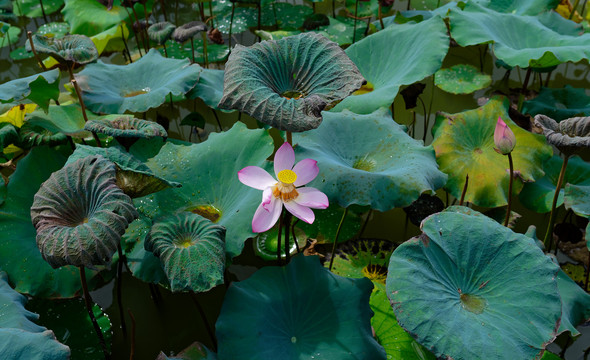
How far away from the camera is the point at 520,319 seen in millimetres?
1428

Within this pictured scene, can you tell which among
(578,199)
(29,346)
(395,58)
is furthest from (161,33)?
(578,199)

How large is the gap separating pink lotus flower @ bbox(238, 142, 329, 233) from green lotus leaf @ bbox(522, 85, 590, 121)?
181 cm

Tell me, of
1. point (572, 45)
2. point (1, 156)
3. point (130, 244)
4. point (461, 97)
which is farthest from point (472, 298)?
point (1, 156)

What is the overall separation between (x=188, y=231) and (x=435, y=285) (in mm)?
806

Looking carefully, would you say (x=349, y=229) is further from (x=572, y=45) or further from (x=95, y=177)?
(x=572, y=45)


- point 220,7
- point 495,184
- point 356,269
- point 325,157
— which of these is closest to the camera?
point 325,157

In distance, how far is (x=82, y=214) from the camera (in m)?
1.49

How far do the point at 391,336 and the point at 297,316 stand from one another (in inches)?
14.6

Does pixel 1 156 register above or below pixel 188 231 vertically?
below

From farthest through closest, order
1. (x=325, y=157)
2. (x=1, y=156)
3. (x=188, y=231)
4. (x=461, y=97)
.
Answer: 1. (x=461, y=97)
2. (x=1, y=156)
3. (x=325, y=157)
4. (x=188, y=231)

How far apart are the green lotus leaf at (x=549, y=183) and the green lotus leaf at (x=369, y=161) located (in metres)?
0.65

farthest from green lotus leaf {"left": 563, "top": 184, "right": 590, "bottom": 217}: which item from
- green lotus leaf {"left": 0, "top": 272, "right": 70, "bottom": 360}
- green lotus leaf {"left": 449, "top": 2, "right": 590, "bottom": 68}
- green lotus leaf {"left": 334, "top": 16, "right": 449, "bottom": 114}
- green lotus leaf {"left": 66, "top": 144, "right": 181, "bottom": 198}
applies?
green lotus leaf {"left": 0, "top": 272, "right": 70, "bottom": 360}

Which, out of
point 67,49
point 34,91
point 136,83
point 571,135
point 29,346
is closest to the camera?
point 29,346

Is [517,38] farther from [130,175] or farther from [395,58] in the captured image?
[130,175]
